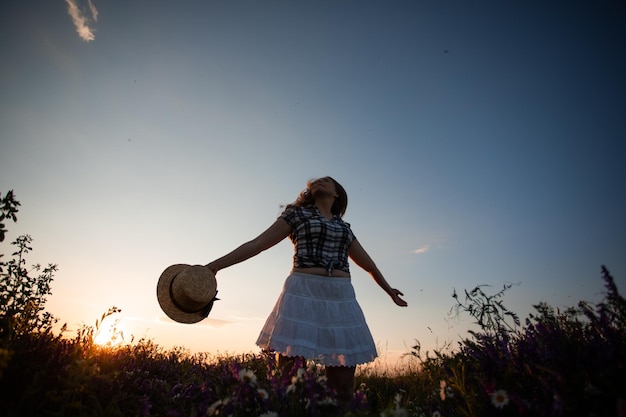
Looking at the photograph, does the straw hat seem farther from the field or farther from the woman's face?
the woman's face

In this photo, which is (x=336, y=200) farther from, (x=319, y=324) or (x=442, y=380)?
(x=442, y=380)

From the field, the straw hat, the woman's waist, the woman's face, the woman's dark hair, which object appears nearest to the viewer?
the field

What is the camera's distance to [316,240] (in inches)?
138

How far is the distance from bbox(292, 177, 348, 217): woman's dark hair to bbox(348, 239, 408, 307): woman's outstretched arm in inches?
20.0

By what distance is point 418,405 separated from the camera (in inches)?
134

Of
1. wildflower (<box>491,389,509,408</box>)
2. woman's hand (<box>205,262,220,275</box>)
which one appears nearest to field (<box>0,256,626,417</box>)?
wildflower (<box>491,389,509,408</box>)

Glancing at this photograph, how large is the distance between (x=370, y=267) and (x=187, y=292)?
2178mm

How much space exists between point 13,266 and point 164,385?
364 centimetres

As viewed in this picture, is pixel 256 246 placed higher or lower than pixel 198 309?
higher

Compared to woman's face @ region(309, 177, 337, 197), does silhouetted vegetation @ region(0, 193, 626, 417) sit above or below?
below

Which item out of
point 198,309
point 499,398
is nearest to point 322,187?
point 198,309

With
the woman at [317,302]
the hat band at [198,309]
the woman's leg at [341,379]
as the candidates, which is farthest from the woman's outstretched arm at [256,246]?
the woman's leg at [341,379]

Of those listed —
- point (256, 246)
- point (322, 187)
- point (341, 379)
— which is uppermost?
point (322, 187)

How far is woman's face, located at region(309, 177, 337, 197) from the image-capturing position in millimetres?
4043
